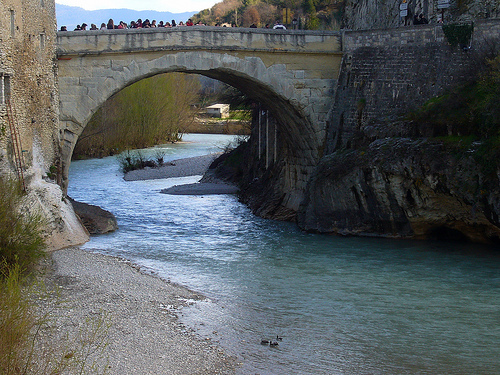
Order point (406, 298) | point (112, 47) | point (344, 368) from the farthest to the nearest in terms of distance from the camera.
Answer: point (112, 47), point (406, 298), point (344, 368)

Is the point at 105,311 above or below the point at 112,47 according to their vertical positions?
below

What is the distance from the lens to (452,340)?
8.42 meters

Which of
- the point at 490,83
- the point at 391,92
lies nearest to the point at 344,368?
the point at 490,83

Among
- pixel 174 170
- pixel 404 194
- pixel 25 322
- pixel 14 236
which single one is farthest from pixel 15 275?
pixel 174 170

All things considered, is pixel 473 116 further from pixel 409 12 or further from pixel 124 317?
pixel 124 317

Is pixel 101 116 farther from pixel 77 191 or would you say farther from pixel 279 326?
pixel 279 326

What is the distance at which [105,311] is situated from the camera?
28.9 feet

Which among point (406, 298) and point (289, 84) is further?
point (289, 84)

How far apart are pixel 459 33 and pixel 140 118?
30079 millimetres

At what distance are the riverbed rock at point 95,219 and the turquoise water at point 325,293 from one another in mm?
371

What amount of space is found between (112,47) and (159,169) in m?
17.0

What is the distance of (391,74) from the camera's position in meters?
15.8

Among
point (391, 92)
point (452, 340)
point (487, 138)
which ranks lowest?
point (452, 340)

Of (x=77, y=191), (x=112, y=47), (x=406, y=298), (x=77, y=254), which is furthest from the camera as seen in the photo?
(x=77, y=191)
